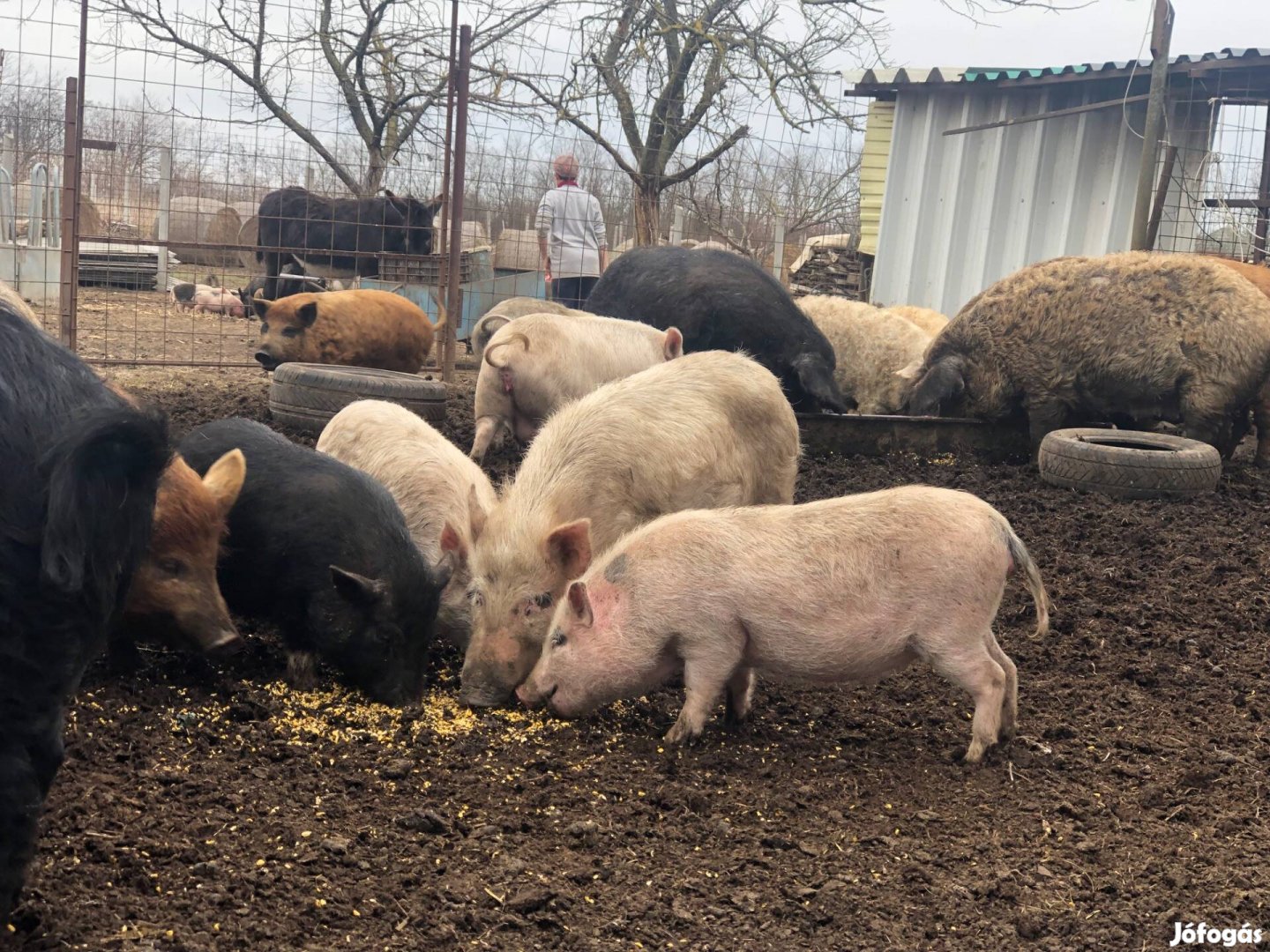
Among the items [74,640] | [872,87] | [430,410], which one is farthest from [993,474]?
[872,87]

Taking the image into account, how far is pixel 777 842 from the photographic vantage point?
3137 mm

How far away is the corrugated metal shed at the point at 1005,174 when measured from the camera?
1219 centimetres

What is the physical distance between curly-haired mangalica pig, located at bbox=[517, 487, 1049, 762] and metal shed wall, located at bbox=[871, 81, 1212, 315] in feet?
29.6

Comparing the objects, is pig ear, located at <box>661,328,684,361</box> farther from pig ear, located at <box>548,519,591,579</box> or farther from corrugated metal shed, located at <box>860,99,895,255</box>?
corrugated metal shed, located at <box>860,99,895,255</box>

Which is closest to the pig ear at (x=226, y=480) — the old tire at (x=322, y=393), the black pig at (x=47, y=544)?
the black pig at (x=47, y=544)

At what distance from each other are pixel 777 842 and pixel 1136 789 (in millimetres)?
1146

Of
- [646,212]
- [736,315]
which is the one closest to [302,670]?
[736,315]

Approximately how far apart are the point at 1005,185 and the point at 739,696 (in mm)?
10479

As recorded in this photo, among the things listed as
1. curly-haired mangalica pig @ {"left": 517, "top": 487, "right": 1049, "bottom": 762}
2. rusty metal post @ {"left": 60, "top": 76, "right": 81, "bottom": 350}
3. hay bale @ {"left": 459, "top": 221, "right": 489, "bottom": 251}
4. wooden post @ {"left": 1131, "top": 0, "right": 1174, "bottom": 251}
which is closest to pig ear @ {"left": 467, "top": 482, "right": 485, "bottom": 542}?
curly-haired mangalica pig @ {"left": 517, "top": 487, "right": 1049, "bottom": 762}

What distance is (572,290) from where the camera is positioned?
39.6 feet

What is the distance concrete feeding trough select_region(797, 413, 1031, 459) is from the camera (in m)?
8.39

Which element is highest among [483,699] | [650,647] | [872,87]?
[872,87]

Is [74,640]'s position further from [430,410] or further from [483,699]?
[430,410]

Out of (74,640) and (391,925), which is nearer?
(74,640)
